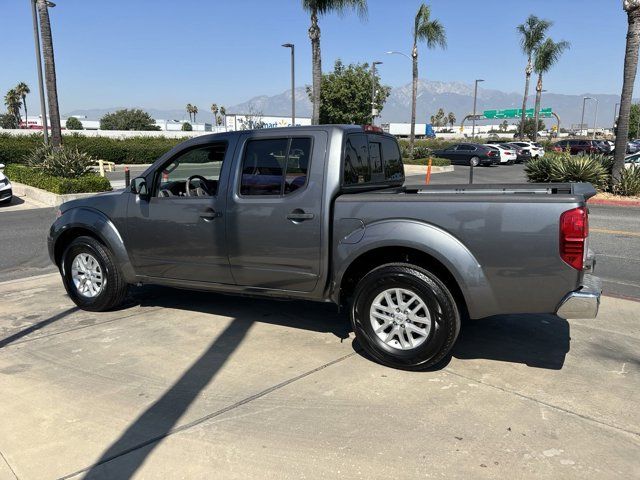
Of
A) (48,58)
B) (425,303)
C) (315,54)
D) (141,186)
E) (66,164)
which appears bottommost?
(425,303)

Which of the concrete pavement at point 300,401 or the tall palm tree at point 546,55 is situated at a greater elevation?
the tall palm tree at point 546,55

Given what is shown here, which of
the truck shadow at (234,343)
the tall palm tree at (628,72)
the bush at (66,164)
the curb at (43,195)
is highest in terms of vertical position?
the tall palm tree at (628,72)

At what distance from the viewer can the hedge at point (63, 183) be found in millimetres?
14805

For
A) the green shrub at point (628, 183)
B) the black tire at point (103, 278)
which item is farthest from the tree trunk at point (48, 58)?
the green shrub at point (628, 183)

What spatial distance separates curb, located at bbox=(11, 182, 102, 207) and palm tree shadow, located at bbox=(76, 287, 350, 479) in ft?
30.0

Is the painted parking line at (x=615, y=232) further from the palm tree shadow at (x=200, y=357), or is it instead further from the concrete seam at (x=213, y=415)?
the concrete seam at (x=213, y=415)

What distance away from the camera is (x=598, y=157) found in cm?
1792

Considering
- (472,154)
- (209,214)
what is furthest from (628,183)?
(472,154)

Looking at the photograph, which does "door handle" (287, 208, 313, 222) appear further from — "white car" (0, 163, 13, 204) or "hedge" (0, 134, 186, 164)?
"hedge" (0, 134, 186, 164)

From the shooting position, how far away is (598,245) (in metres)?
9.27

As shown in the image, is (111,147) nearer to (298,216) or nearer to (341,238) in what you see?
(298,216)

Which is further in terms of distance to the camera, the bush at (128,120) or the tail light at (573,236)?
the bush at (128,120)

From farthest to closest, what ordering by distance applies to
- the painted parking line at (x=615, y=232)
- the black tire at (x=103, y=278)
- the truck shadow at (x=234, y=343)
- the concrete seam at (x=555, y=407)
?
the painted parking line at (x=615, y=232) < the black tire at (x=103, y=278) < the concrete seam at (x=555, y=407) < the truck shadow at (x=234, y=343)

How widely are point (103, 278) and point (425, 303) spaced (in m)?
3.32
